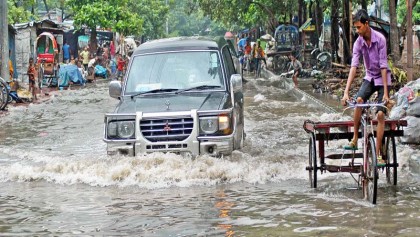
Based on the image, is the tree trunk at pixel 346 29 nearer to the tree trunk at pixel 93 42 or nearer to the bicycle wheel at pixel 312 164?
the bicycle wheel at pixel 312 164

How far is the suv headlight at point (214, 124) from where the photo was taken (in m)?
10.2

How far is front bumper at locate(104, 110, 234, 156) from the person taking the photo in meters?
10.1

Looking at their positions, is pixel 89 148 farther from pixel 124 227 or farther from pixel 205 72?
pixel 124 227

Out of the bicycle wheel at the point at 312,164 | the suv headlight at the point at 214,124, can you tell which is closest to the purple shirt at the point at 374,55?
the bicycle wheel at the point at 312,164

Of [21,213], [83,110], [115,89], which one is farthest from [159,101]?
[83,110]

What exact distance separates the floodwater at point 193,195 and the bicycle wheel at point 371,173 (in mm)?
127

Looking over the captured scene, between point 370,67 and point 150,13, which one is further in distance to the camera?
point 150,13

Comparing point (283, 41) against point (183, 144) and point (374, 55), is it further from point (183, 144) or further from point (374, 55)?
point (374, 55)

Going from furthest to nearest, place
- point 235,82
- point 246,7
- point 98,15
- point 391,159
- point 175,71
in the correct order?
point 246,7
point 98,15
point 175,71
point 235,82
point 391,159

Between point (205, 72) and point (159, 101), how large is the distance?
3.65ft

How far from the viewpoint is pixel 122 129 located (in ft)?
33.8

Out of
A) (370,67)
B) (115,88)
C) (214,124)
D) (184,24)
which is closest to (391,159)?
(370,67)

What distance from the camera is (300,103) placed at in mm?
24109

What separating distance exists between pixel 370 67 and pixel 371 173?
1.31 meters
